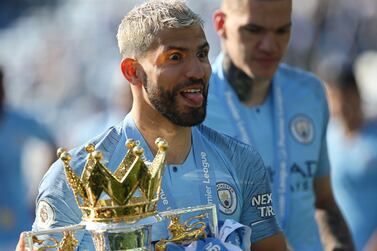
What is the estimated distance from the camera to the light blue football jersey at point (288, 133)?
23.8 ft

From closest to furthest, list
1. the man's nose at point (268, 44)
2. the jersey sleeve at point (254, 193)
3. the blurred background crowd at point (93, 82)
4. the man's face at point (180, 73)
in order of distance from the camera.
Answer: the man's face at point (180, 73) → the jersey sleeve at point (254, 193) → the man's nose at point (268, 44) → the blurred background crowd at point (93, 82)

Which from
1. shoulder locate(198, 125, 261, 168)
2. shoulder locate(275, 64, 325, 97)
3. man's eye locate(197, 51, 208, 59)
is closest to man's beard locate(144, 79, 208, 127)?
man's eye locate(197, 51, 208, 59)

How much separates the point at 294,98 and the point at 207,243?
2700 mm

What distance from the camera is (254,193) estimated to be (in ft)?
18.0

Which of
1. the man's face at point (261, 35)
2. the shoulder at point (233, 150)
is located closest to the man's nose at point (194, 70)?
the shoulder at point (233, 150)

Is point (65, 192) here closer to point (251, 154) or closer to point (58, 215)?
point (58, 215)

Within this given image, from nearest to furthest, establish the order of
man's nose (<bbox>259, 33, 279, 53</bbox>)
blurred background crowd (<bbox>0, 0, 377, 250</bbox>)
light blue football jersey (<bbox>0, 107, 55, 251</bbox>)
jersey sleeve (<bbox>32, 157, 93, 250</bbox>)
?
1. jersey sleeve (<bbox>32, 157, 93, 250</bbox>)
2. man's nose (<bbox>259, 33, 279, 53</bbox>)
3. blurred background crowd (<bbox>0, 0, 377, 250</bbox>)
4. light blue football jersey (<bbox>0, 107, 55, 251</bbox>)

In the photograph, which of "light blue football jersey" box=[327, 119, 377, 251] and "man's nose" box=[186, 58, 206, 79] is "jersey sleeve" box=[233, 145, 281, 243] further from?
"light blue football jersey" box=[327, 119, 377, 251]

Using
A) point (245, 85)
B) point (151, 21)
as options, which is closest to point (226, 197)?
point (151, 21)

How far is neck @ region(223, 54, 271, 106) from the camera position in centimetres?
737

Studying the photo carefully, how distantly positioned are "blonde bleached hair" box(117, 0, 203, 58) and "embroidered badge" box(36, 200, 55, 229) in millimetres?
704

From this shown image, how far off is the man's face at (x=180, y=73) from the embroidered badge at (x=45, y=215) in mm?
587

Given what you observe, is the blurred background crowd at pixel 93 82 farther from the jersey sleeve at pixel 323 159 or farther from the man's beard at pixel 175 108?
the man's beard at pixel 175 108

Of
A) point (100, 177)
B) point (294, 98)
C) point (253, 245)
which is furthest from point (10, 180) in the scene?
point (100, 177)
